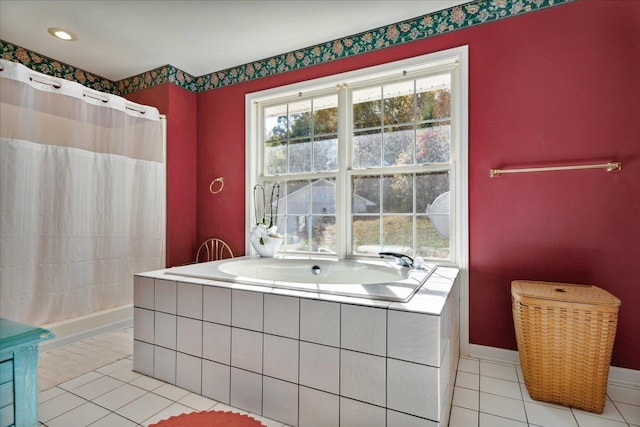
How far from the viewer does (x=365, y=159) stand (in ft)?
8.64

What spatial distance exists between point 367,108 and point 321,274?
53.9 inches

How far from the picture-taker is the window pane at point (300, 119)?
2887mm

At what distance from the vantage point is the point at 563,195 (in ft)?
6.35

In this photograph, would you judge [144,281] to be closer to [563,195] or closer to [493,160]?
[493,160]

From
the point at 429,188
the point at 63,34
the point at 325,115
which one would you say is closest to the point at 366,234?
the point at 429,188

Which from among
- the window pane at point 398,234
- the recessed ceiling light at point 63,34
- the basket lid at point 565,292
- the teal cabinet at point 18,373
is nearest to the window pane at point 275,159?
the window pane at point 398,234

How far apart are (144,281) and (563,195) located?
2.53m

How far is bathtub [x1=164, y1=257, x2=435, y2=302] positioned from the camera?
4.99ft

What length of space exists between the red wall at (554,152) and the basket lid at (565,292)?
180mm

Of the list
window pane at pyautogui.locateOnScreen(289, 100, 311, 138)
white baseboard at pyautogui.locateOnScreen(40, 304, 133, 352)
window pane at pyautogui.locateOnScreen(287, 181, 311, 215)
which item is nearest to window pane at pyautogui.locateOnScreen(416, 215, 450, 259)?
window pane at pyautogui.locateOnScreen(287, 181, 311, 215)

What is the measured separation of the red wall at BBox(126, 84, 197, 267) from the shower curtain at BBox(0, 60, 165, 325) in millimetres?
125

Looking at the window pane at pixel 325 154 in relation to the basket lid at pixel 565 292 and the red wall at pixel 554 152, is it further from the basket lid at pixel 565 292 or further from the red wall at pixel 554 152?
the basket lid at pixel 565 292

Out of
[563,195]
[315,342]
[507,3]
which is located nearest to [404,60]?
[507,3]

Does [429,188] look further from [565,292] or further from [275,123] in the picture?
[275,123]
